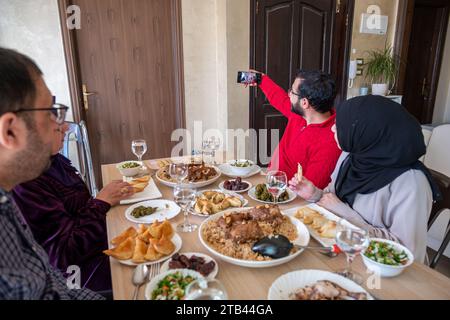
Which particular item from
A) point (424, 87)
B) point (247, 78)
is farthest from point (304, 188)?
point (424, 87)

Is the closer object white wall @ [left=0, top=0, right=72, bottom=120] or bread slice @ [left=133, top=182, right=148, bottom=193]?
bread slice @ [left=133, top=182, right=148, bottom=193]

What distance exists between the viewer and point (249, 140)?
11.9 ft

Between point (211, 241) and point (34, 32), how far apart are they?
277 cm

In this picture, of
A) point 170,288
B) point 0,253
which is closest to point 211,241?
point 170,288

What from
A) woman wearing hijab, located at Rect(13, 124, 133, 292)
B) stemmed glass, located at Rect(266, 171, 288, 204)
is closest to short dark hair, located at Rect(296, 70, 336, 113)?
stemmed glass, located at Rect(266, 171, 288, 204)

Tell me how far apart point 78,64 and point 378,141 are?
111 inches

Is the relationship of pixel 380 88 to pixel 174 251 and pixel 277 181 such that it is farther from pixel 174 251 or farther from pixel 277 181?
pixel 174 251

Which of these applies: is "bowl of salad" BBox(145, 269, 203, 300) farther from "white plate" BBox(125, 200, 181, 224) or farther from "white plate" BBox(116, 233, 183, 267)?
"white plate" BBox(125, 200, 181, 224)

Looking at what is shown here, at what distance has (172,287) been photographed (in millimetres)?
809

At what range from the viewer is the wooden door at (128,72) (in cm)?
304

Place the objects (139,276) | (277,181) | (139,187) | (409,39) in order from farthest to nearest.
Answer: (409,39), (139,187), (277,181), (139,276)

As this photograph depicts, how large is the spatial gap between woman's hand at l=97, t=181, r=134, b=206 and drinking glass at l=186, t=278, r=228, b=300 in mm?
717

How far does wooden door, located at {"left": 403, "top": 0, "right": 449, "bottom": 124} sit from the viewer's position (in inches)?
191

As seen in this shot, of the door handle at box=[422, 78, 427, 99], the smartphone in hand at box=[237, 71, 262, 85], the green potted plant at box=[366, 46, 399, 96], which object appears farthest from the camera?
the door handle at box=[422, 78, 427, 99]
